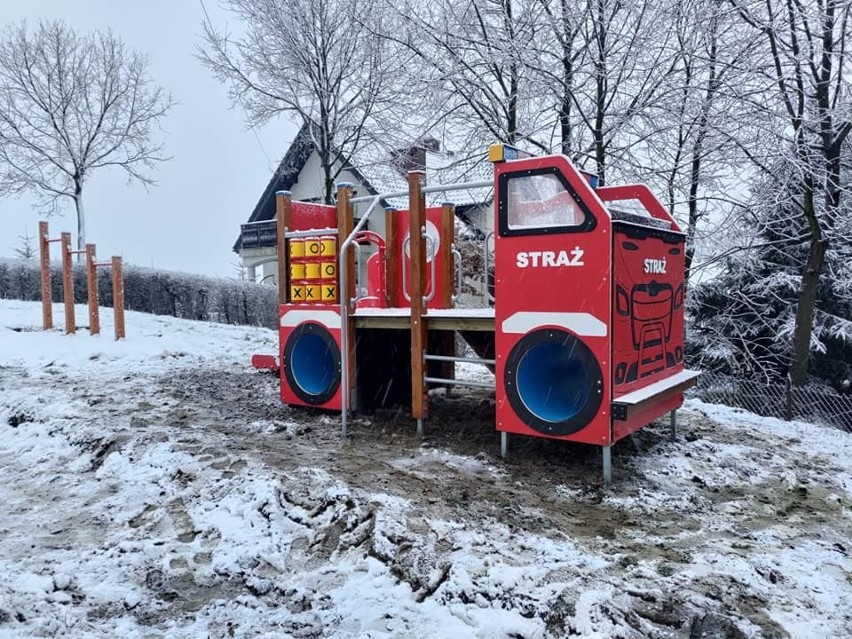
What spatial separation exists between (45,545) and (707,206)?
9026 millimetres

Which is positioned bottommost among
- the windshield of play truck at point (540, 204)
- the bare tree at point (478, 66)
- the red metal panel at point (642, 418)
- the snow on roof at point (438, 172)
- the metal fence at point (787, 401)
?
the metal fence at point (787, 401)

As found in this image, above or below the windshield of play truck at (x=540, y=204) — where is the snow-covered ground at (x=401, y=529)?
below

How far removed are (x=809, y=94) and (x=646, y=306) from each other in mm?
4986

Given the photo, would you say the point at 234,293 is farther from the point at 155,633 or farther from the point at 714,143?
the point at 155,633

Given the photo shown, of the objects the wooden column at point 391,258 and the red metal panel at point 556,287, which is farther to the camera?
the wooden column at point 391,258

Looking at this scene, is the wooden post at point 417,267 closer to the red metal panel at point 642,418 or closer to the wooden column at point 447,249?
the wooden column at point 447,249

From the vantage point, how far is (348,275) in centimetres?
582

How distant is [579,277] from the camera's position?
4336 mm

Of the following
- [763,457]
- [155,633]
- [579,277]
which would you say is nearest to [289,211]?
[579,277]

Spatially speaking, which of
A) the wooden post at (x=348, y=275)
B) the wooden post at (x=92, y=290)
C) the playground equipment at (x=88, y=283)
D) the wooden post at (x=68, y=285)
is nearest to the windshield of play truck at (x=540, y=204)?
the wooden post at (x=348, y=275)

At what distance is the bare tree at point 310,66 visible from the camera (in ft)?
44.4

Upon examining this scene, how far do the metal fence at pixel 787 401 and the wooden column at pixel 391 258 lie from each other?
14.4 feet

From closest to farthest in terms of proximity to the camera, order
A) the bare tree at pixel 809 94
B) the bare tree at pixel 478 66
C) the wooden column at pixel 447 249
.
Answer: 1. the wooden column at pixel 447 249
2. the bare tree at pixel 809 94
3. the bare tree at pixel 478 66

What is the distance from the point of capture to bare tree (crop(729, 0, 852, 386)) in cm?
749
